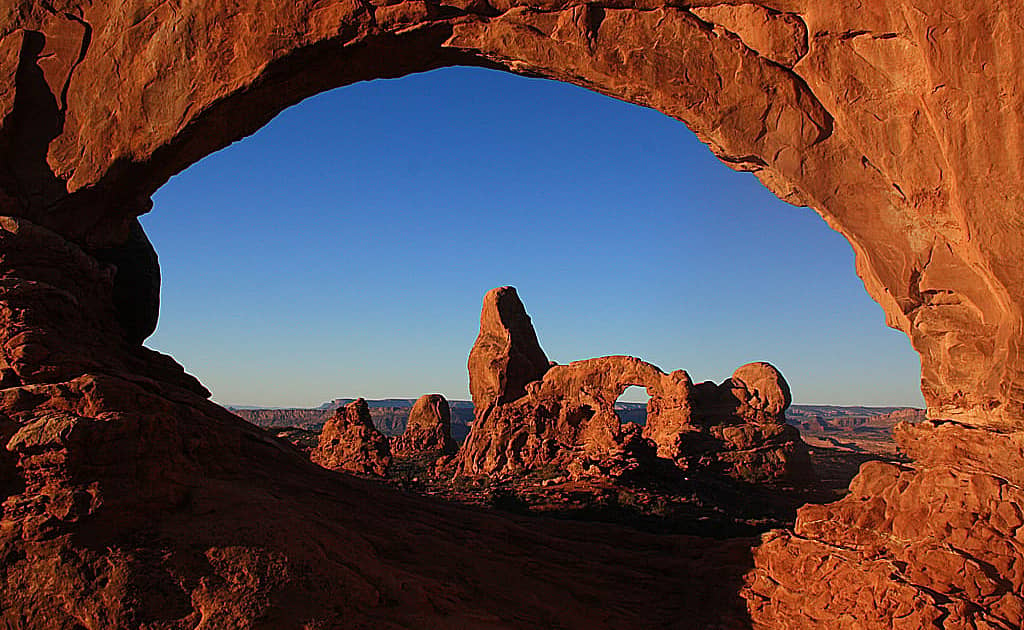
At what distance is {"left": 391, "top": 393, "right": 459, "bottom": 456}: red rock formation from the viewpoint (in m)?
40.2

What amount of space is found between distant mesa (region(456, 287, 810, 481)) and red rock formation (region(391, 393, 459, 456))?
8070 millimetres

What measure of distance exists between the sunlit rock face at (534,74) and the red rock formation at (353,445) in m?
15.9

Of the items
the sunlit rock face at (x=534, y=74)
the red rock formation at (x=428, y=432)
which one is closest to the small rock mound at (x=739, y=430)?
the red rock formation at (x=428, y=432)

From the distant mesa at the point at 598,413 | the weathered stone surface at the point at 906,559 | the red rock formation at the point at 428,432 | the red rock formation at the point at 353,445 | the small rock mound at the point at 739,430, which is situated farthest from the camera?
the red rock formation at the point at 428,432

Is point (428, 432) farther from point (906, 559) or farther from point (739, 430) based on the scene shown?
point (906, 559)

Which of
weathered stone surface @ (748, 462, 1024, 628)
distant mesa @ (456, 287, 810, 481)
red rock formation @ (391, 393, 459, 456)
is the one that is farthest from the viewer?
red rock formation @ (391, 393, 459, 456)

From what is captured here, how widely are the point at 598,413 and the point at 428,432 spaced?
695 inches

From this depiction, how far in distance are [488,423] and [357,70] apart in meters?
22.7

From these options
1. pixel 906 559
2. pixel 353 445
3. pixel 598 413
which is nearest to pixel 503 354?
pixel 598 413

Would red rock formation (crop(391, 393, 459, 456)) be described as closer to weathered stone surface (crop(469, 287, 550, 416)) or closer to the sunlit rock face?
weathered stone surface (crop(469, 287, 550, 416))

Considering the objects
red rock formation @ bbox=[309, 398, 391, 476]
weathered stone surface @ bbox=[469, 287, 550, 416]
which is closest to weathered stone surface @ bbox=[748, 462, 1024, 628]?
red rock formation @ bbox=[309, 398, 391, 476]

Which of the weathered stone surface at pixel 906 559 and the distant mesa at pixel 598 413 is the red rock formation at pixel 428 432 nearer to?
the distant mesa at pixel 598 413

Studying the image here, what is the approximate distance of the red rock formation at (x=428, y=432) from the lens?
4022cm

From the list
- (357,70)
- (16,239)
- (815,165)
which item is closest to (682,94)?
(815,165)
